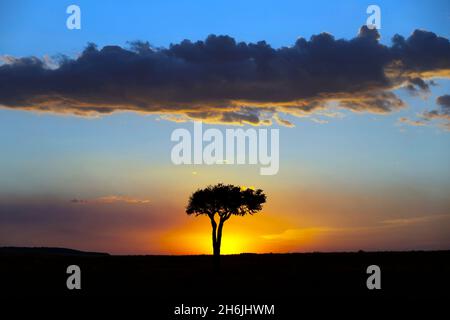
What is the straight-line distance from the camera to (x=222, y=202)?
2542 inches

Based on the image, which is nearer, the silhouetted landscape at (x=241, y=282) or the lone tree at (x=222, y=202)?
the silhouetted landscape at (x=241, y=282)

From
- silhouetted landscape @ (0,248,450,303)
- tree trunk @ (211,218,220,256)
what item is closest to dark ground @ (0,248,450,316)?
silhouetted landscape @ (0,248,450,303)

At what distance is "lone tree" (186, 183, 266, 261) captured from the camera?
6462 cm

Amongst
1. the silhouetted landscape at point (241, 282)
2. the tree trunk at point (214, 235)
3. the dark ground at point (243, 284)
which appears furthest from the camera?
the tree trunk at point (214, 235)

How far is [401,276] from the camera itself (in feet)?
177

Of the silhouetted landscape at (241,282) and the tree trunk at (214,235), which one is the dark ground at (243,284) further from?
the tree trunk at (214,235)

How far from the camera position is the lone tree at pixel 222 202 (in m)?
64.6

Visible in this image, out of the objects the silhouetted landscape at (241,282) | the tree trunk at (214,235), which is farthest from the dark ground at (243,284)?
the tree trunk at (214,235)

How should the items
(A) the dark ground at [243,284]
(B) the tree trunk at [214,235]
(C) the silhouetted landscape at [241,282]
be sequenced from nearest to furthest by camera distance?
(A) the dark ground at [243,284], (C) the silhouetted landscape at [241,282], (B) the tree trunk at [214,235]

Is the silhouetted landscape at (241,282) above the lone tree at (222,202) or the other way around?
the other way around
